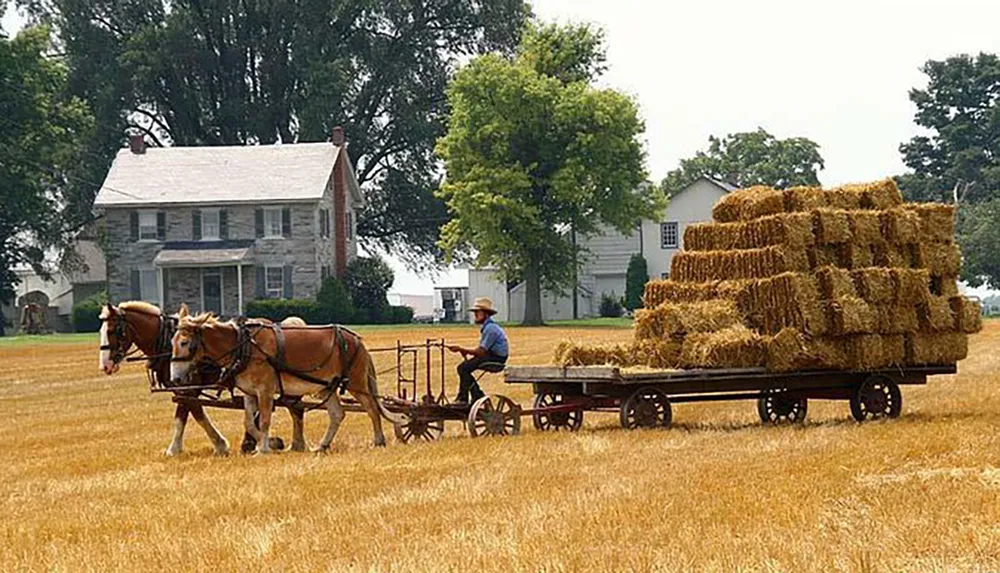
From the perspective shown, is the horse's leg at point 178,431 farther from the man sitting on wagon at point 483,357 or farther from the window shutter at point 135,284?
the window shutter at point 135,284

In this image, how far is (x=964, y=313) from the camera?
20.8m

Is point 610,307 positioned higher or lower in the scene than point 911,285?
higher

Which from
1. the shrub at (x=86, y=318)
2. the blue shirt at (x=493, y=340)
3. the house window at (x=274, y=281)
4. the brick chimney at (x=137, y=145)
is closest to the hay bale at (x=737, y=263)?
the blue shirt at (x=493, y=340)

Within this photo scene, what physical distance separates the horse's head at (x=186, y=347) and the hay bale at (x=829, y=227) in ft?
25.0

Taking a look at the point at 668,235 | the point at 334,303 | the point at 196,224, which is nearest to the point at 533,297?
the point at 334,303

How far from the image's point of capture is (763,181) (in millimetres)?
129125

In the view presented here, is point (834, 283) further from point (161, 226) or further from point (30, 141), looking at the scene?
point (161, 226)

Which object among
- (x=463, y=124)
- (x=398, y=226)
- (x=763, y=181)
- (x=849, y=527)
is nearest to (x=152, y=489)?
(x=849, y=527)

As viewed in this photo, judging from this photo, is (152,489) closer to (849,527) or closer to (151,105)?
(849,527)

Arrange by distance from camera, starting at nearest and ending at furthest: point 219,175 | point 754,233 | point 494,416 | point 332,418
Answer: point 332,418 < point 494,416 < point 754,233 < point 219,175

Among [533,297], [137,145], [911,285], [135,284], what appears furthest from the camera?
[137,145]

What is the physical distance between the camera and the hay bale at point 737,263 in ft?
65.9

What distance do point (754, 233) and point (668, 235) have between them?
69080mm

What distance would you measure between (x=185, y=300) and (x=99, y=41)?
1864cm
